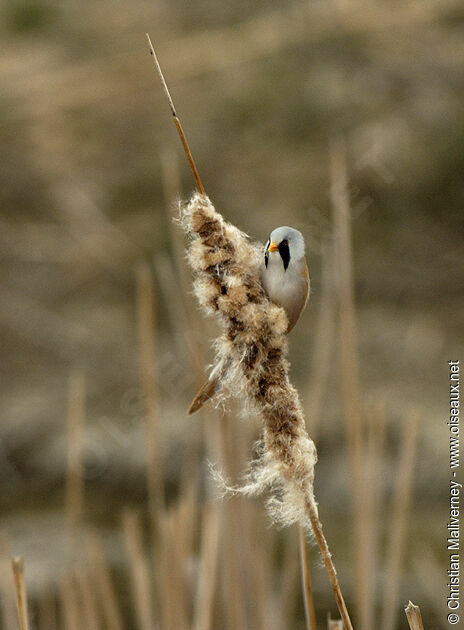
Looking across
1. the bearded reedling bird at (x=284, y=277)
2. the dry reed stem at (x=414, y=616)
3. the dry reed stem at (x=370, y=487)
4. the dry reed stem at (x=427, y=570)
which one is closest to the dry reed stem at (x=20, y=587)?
the bearded reedling bird at (x=284, y=277)

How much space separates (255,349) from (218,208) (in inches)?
168

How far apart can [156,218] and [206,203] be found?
14.5 ft

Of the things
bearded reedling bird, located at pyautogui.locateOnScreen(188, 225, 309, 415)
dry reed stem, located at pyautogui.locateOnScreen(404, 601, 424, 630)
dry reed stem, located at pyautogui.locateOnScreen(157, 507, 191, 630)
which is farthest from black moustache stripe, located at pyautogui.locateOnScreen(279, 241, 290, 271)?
dry reed stem, located at pyautogui.locateOnScreen(157, 507, 191, 630)

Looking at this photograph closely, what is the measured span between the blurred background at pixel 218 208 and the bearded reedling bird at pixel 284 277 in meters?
1.95

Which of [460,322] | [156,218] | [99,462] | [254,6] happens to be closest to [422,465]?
[460,322]

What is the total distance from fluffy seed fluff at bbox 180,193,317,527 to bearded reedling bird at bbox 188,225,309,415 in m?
0.02

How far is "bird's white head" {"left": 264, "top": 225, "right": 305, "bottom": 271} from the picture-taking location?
3.06ft

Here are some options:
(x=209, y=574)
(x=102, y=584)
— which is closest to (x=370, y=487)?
(x=209, y=574)

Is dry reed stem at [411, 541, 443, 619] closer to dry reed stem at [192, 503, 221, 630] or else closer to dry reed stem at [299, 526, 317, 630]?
dry reed stem at [192, 503, 221, 630]

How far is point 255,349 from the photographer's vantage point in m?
0.87

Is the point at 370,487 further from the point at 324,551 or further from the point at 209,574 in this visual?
the point at 324,551

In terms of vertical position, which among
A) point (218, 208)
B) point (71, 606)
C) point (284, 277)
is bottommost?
point (71, 606)

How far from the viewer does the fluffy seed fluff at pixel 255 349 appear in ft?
2.78

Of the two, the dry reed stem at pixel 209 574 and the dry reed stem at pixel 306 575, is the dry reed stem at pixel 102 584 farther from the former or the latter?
the dry reed stem at pixel 306 575
